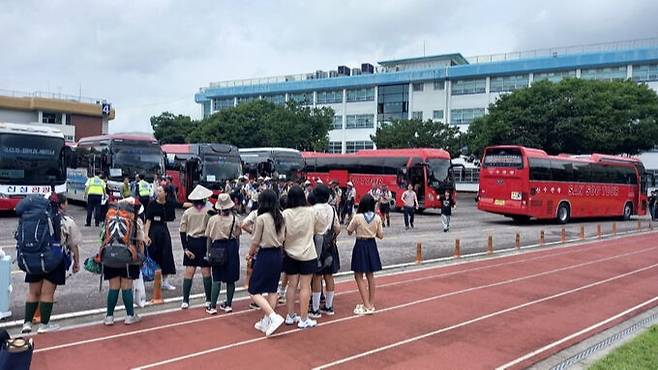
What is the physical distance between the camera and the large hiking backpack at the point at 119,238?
6504mm

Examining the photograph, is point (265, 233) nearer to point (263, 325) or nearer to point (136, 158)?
point (263, 325)

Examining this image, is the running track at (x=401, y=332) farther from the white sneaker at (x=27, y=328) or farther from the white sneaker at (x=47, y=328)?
the white sneaker at (x=27, y=328)

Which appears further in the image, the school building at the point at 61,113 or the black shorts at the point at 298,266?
the school building at the point at 61,113

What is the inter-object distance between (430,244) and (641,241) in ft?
27.9

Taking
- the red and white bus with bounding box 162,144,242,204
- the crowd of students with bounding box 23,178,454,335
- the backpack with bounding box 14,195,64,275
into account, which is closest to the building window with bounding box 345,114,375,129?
the red and white bus with bounding box 162,144,242,204

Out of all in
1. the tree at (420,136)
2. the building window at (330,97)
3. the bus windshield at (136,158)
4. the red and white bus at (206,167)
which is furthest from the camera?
the building window at (330,97)

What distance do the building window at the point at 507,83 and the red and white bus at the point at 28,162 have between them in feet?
146

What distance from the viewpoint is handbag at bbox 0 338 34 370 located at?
384 cm

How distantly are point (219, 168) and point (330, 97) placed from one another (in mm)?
41788

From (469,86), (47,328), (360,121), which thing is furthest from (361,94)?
(47,328)

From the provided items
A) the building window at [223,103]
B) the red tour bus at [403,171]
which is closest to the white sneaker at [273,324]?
the red tour bus at [403,171]

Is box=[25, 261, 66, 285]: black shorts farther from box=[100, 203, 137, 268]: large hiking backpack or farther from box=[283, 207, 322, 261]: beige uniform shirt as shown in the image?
box=[283, 207, 322, 261]: beige uniform shirt

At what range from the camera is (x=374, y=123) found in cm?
6172

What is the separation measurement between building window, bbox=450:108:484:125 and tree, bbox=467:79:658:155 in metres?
15.8
